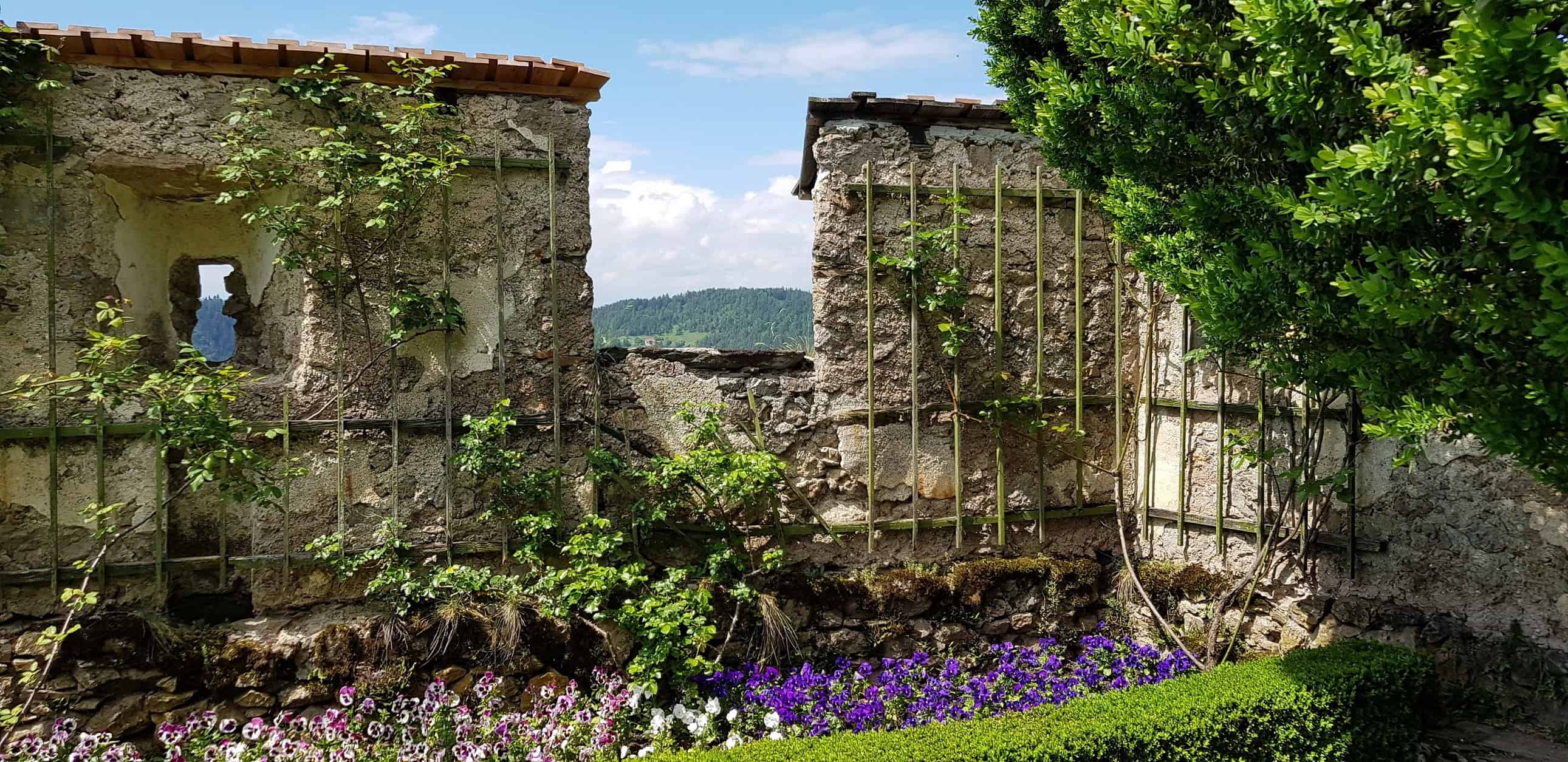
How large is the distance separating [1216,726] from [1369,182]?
2.53 metres

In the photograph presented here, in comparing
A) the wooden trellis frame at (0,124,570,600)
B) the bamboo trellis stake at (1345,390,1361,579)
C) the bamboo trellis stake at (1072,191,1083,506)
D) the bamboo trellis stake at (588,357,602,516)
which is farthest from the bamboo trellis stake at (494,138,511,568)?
the bamboo trellis stake at (1345,390,1361,579)

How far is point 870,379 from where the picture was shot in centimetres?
549

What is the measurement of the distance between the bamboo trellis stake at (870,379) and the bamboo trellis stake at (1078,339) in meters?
1.36

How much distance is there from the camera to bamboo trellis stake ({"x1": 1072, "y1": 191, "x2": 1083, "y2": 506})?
5793mm

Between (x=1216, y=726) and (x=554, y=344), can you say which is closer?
(x=1216, y=726)

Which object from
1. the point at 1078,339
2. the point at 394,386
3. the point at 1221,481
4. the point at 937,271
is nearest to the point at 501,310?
the point at 394,386

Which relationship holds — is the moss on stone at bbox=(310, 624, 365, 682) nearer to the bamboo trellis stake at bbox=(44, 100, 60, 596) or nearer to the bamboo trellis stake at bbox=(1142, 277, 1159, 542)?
the bamboo trellis stake at bbox=(44, 100, 60, 596)

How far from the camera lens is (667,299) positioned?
2378 centimetres

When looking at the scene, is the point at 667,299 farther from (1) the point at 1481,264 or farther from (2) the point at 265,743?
(1) the point at 1481,264

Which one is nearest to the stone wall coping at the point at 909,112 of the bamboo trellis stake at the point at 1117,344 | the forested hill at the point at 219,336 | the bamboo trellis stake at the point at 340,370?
the bamboo trellis stake at the point at 1117,344

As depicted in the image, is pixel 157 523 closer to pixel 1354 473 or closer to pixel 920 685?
pixel 920 685

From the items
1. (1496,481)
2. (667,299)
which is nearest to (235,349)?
(1496,481)

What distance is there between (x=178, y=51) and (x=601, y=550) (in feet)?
11.3

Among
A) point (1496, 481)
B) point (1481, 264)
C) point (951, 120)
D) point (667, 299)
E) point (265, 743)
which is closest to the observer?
point (1481, 264)
